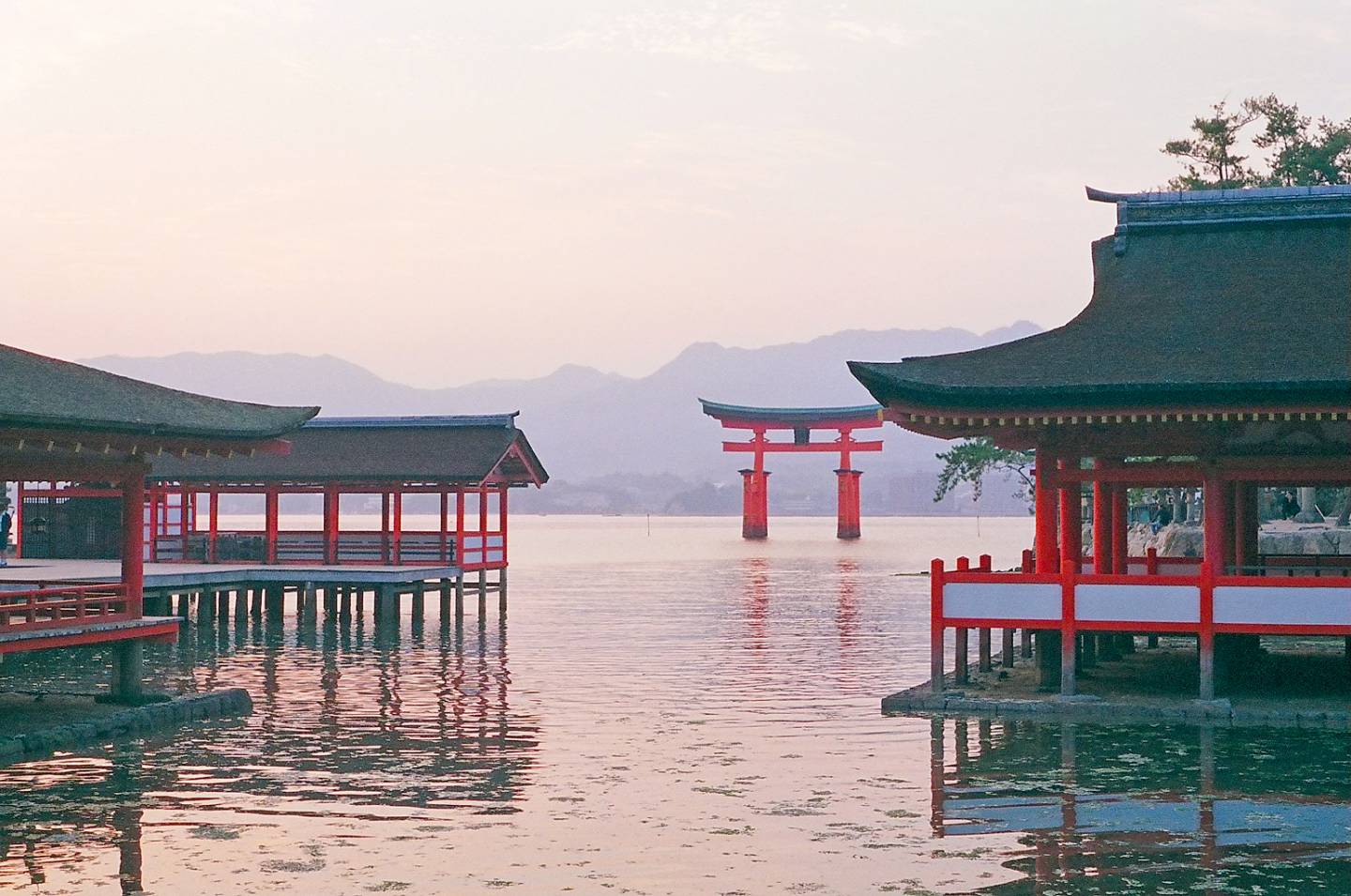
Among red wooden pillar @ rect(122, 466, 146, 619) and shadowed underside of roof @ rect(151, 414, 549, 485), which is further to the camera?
shadowed underside of roof @ rect(151, 414, 549, 485)

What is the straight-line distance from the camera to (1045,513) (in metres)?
25.2

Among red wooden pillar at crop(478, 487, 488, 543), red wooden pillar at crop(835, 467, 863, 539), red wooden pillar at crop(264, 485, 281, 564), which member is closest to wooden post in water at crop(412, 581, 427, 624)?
red wooden pillar at crop(478, 487, 488, 543)

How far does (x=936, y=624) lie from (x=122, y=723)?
1123 cm

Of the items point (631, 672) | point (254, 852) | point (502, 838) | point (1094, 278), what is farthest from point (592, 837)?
point (631, 672)

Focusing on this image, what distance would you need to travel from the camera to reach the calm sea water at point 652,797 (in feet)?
46.6

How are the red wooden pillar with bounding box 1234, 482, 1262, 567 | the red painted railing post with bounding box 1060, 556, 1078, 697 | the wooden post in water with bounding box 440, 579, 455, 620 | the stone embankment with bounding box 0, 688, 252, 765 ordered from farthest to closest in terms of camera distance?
the wooden post in water with bounding box 440, 579, 455, 620 → the red wooden pillar with bounding box 1234, 482, 1262, 567 → the red painted railing post with bounding box 1060, 556, 1078, 697 → the stone embankment with bounding box 0, 688, 252, 765

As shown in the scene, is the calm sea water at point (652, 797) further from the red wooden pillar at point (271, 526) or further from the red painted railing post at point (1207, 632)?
the red wooden pillar at point (271, 526)

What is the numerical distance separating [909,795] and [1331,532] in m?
33.3

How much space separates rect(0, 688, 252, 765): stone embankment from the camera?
20.5 meters

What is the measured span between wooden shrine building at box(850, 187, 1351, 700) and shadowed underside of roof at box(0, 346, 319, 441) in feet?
30.6

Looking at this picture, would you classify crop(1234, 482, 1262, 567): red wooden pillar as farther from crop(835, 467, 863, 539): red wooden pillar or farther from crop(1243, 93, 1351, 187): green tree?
crop(835, 467, 863, 539): red wooden pillar

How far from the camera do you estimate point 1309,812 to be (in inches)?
659

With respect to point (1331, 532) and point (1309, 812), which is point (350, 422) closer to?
point (1331, 532)

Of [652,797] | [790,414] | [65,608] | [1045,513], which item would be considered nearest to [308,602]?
[65,608]
